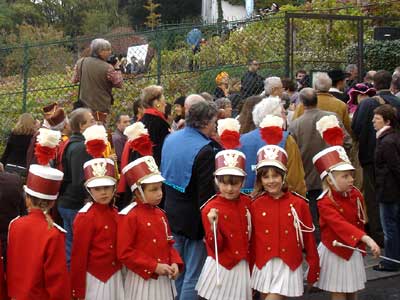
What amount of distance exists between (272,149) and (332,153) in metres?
0.59

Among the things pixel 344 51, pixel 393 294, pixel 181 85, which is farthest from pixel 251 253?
pixel 344 51

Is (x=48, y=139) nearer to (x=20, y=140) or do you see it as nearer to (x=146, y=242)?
(x=146, y=242)

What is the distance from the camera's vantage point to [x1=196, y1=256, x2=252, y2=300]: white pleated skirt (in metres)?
7.35

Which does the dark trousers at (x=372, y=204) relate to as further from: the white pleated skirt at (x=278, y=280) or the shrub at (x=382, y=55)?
the shrub at (x=382, y=55)

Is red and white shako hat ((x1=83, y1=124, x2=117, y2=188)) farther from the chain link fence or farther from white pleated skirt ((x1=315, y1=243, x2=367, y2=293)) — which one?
the chain link fence

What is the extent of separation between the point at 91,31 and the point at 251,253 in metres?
28.4

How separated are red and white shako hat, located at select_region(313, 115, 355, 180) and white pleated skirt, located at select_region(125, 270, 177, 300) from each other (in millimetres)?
1747

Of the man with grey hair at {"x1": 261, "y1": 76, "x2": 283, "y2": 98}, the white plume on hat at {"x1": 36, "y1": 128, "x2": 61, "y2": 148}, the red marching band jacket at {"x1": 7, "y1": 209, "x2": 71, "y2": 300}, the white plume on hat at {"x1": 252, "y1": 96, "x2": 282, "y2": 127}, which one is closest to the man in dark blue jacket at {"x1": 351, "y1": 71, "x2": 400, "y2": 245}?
the man with grey hair at {"x1": 261, "y1": 76, "x2": 283, "y2": 98}

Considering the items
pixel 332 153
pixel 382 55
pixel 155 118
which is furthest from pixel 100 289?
pixel 382 55

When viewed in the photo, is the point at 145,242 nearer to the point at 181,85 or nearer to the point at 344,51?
the point at 181,85

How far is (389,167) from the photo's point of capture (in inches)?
398

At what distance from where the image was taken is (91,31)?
35.0 m

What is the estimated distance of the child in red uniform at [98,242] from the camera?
688 centimetres

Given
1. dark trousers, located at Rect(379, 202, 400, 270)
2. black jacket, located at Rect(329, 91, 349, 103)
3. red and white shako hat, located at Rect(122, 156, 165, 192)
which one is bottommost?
dark trousers, located at Rect(379, 202, 400, 270)
